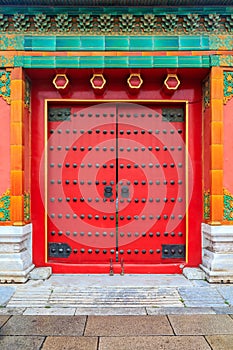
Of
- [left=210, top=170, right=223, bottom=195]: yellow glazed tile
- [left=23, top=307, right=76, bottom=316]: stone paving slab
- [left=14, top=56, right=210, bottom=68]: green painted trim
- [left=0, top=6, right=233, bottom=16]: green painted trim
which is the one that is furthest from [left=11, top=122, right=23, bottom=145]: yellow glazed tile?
[left=210, top=170, right=223, bottom=195]: yellow glazed tile

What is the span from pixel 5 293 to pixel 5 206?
1109 mm

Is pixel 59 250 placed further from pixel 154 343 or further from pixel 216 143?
Result: pixel 216 143

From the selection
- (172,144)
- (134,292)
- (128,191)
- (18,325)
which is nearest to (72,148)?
(128,191)

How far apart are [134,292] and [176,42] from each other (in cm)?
328

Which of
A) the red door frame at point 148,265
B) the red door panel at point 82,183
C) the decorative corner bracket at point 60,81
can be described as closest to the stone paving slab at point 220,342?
the red door frame at point 148,265

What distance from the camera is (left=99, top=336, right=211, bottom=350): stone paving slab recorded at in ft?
8.25

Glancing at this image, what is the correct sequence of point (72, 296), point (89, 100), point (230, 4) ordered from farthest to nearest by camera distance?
point (89, 100)
point (230, 4)
point (72, 296)

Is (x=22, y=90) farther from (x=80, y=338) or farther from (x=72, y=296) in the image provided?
(x=80, y=338)

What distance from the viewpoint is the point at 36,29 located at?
4246mm

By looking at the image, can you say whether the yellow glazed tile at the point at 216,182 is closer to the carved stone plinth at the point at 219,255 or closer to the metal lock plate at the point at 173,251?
the carved stone plinth at the point at 219,255

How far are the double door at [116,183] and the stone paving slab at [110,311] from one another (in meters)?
1.23

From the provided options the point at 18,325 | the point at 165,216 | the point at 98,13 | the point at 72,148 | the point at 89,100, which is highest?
the point at 98,13

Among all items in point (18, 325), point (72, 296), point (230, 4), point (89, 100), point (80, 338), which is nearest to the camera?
point (80, 338)

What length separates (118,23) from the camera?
4.26 m
